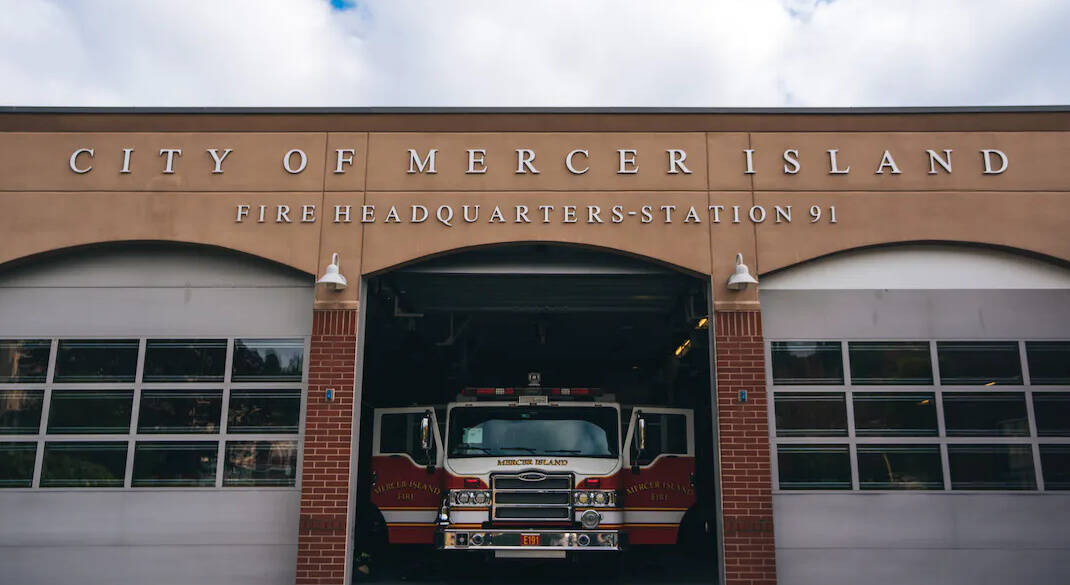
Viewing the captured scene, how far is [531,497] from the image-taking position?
10898 mm

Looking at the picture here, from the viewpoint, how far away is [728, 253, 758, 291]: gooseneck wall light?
1057 cm

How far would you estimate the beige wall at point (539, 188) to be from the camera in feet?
36.7

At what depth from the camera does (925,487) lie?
10.8 meters

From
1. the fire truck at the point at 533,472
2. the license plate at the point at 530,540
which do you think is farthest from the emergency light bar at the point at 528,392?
the license plate at the point at 530,540

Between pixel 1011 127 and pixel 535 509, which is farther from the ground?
pixel 1011 127

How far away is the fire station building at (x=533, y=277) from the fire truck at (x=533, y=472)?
706 mm

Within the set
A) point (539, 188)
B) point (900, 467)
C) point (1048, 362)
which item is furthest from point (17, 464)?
point (1048, 362)

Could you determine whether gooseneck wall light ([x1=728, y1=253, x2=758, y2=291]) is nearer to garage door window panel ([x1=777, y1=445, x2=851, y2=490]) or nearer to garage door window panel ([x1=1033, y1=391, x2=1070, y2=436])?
garage door window panel ([x1=777, y1=445, x2=851, y2=490])

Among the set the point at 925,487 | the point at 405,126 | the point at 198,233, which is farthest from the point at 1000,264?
the point at 198,233

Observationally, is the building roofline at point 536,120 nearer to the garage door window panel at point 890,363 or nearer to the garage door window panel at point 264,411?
the garage door window panel at point 890,363

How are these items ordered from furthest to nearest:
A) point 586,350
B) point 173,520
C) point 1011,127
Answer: point 586,350
point 1011,127
point 173,520

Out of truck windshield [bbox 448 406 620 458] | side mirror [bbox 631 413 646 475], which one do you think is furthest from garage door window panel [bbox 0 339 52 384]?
side mirror [bbox 631 413 646 475]

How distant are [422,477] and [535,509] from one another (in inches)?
75.8

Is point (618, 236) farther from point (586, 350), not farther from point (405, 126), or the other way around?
point (586, 350)
